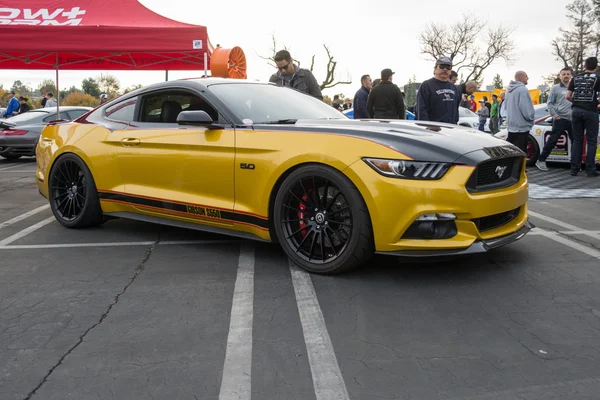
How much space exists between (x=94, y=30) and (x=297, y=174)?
9.09m

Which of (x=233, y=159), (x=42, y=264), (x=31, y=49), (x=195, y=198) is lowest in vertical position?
(x=42, y=264)

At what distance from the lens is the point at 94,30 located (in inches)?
472

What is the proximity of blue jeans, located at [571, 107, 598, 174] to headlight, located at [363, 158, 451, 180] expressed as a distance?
23.3 feet

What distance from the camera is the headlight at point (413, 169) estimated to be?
3920mm

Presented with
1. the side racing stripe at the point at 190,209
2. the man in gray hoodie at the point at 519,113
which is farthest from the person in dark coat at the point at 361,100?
the side racing stripe at the point at 190,209

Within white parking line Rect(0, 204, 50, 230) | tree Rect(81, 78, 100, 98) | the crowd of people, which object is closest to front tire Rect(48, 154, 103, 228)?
white parking line Rect(0, 204, 50, 230)

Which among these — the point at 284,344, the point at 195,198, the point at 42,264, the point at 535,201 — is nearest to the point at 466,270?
the point at 284,344

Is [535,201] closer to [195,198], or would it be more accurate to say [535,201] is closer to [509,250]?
[509,250]

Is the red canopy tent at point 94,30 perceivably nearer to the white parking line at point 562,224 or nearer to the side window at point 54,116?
the side window at point 54,116

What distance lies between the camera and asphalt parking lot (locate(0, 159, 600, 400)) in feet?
8.70

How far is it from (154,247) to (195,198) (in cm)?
68

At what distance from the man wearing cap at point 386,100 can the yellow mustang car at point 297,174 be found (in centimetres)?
413

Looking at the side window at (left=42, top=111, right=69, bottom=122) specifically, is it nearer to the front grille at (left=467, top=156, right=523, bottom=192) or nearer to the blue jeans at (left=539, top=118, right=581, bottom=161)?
the blue jeans at (left=539, top=118, right=581, bottom=161)

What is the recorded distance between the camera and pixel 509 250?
491 cm
